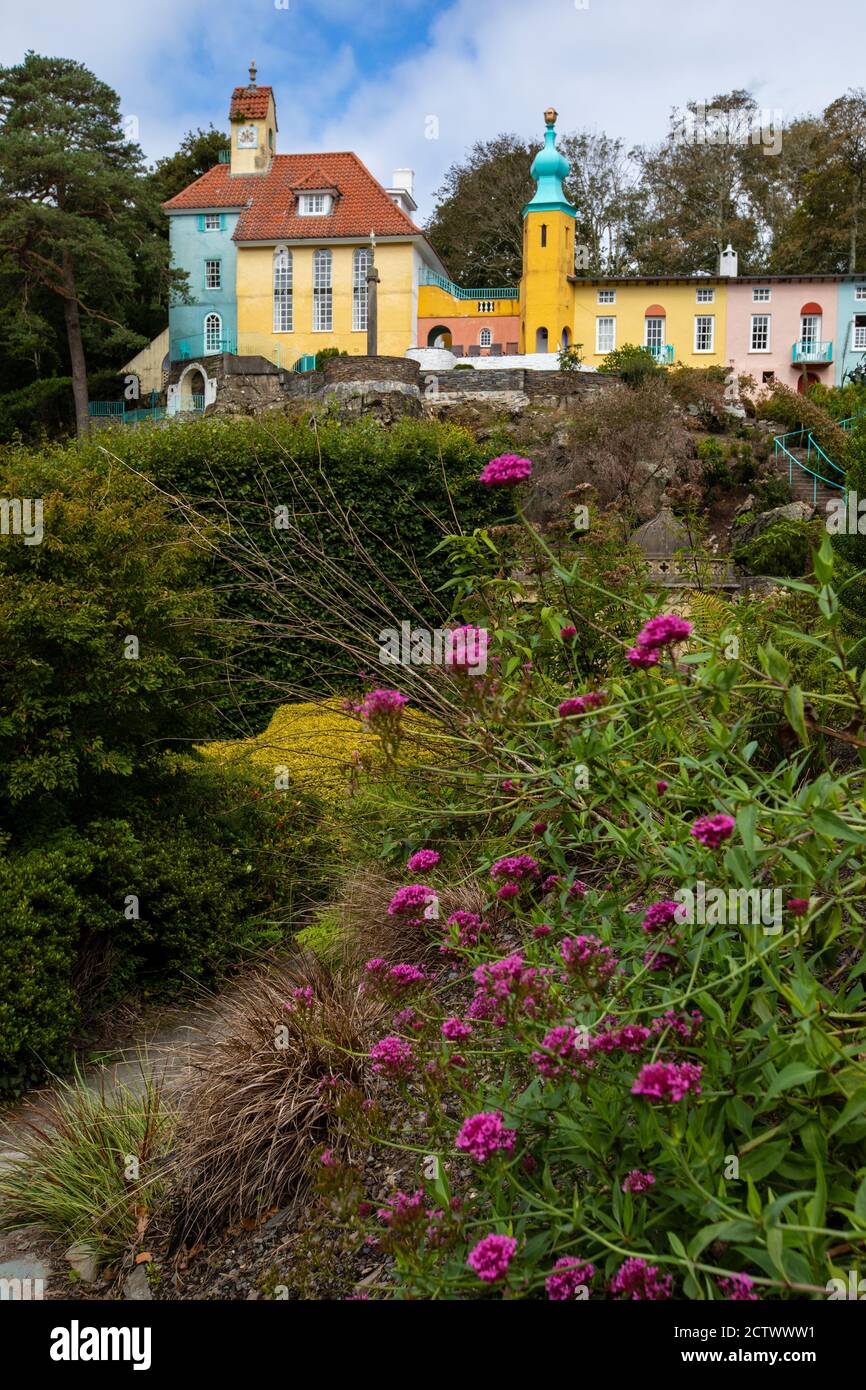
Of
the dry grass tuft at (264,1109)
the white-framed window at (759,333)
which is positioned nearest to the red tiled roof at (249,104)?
the white-framed window at (759,333)

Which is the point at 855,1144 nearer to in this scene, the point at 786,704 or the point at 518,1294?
the point at 518,1294

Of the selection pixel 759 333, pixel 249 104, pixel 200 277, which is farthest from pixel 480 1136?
pixel 249 104

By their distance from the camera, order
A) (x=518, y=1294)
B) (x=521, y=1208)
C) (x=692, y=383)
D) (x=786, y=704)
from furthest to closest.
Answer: (x=692, y=383)
(x=521, y=1208)
(x=786, y=704)
(x=518, y=1294)

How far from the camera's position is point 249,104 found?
38469mm

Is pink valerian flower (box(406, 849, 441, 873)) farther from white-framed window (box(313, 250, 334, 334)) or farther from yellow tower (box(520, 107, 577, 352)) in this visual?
white-framed window (box(313, 250, 334, 334))

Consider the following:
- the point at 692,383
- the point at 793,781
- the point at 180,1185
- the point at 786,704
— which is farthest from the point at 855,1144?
the point at 692,383

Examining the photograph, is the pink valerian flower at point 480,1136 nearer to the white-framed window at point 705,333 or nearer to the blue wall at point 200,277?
the blue wall at point 200,277

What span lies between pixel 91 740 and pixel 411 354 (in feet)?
103

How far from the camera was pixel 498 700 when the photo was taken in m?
2.60

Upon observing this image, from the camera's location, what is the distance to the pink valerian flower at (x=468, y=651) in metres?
2.40

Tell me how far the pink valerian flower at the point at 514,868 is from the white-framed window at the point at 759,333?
129ft

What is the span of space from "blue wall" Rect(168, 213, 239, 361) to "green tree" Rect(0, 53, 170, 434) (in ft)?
14.4

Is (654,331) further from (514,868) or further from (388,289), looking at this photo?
(514,868)

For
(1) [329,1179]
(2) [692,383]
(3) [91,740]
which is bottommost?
(1) [329,1179]
